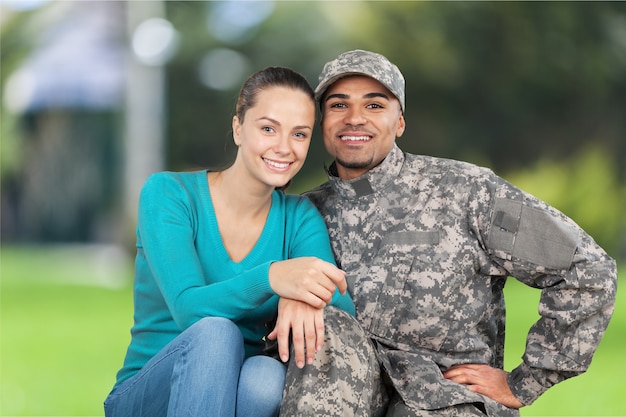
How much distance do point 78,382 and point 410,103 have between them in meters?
12.7

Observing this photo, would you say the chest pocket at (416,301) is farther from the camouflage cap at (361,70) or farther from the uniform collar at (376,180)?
the camouflage cap at (361,70)

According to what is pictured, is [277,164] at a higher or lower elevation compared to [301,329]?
higher

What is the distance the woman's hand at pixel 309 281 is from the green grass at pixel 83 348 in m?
3.02

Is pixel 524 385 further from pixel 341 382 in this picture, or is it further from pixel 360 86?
pixel 360 86

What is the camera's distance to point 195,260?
2729mm

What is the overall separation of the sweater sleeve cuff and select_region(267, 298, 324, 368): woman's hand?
677 millimetres

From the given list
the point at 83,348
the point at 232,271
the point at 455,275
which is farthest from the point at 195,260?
the point at 83,348

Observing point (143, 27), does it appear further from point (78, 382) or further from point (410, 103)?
point (78, 382)

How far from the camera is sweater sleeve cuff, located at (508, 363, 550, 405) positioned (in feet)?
9.46

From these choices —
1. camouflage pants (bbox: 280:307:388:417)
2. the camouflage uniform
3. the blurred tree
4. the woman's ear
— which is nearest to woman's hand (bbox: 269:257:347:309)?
camouflage pants (bbox: 280:307:388:417)

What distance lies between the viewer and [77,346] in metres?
8.29

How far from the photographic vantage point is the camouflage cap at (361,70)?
3.02 metres

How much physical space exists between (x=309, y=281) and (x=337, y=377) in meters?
0.25

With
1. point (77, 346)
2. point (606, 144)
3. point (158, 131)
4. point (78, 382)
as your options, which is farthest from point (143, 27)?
point (78, 382)
